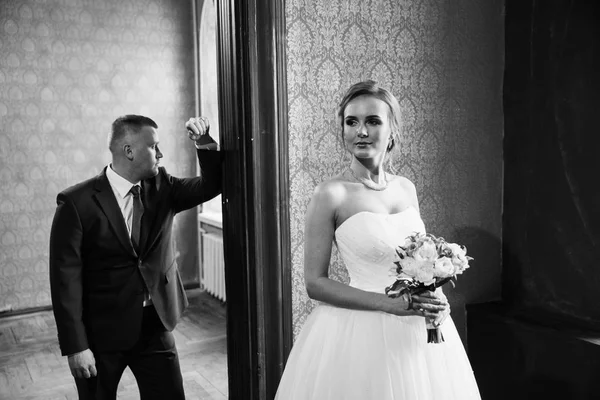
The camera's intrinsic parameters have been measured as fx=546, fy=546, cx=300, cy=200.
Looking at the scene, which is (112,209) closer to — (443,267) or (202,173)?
(202,173)

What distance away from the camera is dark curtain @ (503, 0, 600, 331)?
2586 millimetres

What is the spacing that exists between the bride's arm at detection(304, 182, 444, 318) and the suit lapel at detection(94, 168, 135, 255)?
3.35 feet

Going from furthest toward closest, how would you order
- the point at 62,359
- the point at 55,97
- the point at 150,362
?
1. the point at 55,97
2. the point at 62,359
3. the point at 150,362

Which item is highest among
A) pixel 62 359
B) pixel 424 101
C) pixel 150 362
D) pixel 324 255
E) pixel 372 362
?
pixel 424 101

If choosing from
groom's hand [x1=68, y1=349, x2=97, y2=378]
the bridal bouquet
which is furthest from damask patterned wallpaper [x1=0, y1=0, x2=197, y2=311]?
the bridal bouquet

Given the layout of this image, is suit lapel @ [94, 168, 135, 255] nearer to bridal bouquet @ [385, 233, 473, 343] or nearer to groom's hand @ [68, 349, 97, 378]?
groom's hand @ [68, 349, 97, 378]

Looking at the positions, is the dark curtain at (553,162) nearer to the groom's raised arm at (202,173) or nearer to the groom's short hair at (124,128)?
the groom's raised arm at (202,173)

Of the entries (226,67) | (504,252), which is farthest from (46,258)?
(504,252)

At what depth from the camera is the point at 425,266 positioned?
1.67 meters

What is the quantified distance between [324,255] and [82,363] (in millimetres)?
1243

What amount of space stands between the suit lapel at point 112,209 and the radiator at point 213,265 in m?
3.12

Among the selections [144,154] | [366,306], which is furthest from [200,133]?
[366,306]

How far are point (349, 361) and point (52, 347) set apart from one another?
3.83m

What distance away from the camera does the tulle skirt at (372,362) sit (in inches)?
69.0
